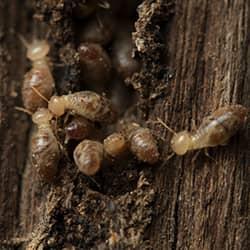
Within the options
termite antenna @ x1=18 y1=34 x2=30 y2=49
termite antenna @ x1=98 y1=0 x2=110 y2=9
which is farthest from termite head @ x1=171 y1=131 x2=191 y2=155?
termite antenna @ x1=18 y1=34 x2=30 y2=49

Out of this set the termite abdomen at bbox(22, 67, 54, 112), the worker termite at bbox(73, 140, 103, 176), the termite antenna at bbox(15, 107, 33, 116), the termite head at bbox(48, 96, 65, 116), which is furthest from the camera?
the termite antenna at bbox(15, 107, 33, 116)

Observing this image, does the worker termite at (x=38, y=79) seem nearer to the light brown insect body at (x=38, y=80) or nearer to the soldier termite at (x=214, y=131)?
the light brown insect body at (x=38, y=80)

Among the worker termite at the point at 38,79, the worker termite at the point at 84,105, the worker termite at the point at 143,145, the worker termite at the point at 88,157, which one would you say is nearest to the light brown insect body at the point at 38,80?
the worker termite at the point at 38,79

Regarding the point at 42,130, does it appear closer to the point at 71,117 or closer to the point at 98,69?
the point at 71,117

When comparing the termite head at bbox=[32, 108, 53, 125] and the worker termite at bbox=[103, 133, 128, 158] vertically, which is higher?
the termite head at bbox=[32, 108, 53, 125]

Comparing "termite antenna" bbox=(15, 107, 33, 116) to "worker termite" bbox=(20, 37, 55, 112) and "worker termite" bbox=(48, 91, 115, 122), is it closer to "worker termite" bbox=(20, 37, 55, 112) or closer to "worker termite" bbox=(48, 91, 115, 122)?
"worker termite" bbox=(20, 37, 55, 112)

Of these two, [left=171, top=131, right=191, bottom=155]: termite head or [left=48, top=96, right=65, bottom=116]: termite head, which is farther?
[left=48, top=96, right=65, bottom=116]: termite head

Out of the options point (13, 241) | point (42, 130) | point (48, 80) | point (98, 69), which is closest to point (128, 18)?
point (98, 69)
